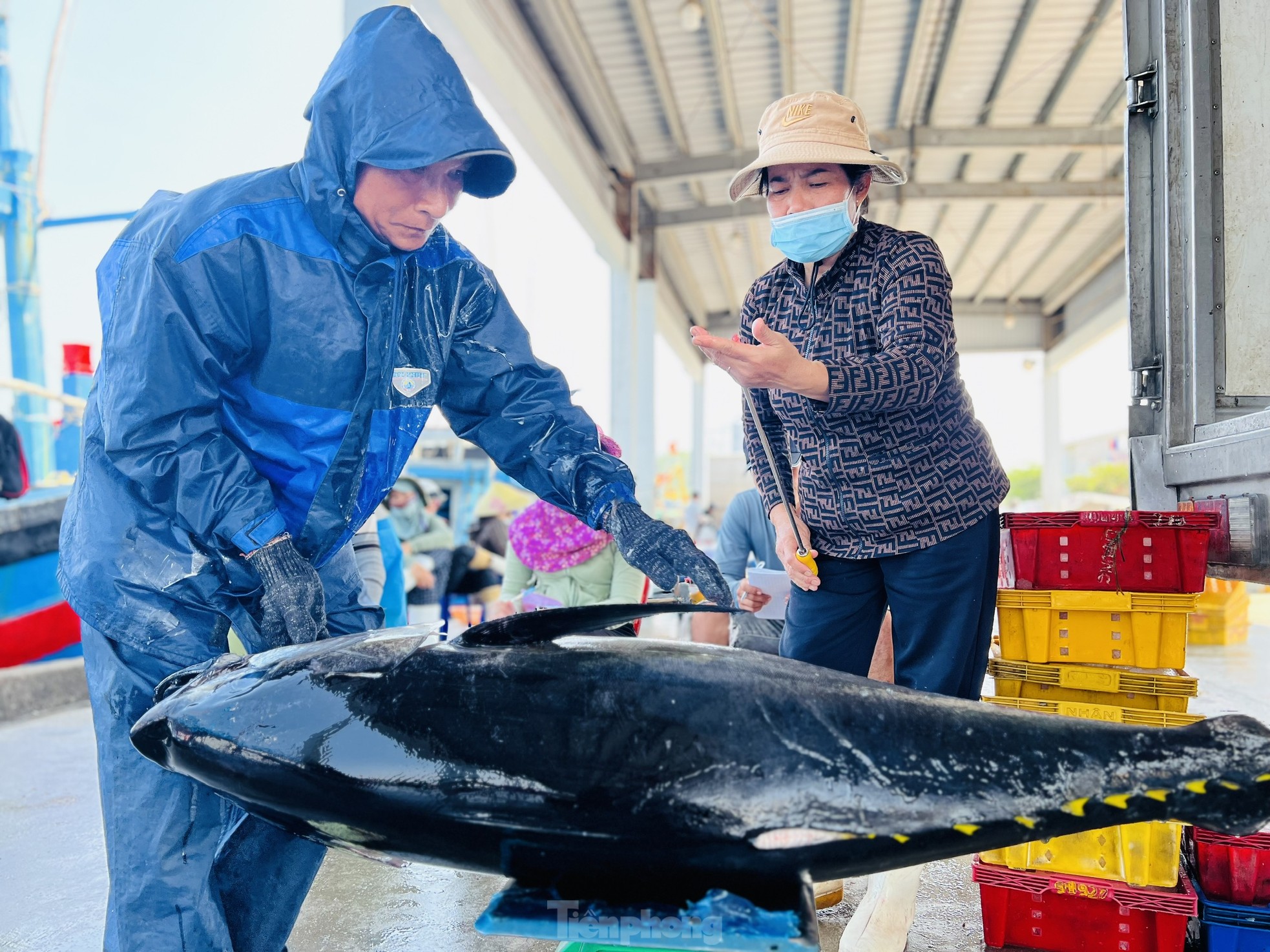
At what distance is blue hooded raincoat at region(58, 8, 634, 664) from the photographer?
184cm

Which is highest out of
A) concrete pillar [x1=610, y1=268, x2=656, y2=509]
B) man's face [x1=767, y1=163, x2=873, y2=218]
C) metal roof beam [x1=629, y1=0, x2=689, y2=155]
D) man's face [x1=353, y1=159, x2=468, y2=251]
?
metal roof beam [x1=629, y1=0, x2=689, y2=155]

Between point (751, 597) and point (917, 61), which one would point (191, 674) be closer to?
point (751, 597)

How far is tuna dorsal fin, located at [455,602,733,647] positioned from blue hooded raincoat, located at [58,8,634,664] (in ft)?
1.87

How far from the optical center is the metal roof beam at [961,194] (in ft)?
48.0

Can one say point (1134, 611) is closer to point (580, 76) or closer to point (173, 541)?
point (173, 541)

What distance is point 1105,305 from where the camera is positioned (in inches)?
813

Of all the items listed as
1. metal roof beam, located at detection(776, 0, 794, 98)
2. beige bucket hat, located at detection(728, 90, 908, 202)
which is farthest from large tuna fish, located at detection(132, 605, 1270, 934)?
metal roof beam, located at detection(776, 0, 794, 98)

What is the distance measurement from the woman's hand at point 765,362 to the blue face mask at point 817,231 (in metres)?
0.57

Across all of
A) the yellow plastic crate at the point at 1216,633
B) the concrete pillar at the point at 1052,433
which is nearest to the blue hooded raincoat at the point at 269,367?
the yellow plastic crate at the point at 1216,633

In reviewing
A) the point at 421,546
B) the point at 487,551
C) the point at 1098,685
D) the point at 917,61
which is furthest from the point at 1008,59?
the point at 1098,685

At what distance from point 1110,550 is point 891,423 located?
2.61 feet

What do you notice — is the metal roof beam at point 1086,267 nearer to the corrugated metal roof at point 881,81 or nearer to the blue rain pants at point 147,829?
the corrugated metal roof at point 881,81

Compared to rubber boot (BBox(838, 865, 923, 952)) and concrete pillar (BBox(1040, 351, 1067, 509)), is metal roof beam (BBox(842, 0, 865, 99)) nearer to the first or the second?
rubber boot (BBox(838, 865, 923, 952))

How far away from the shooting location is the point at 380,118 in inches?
77.0
